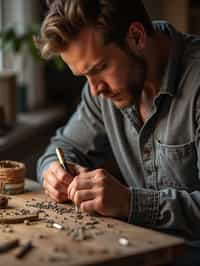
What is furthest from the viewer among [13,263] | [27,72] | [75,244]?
[27,72]

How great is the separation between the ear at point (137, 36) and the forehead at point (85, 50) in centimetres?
11

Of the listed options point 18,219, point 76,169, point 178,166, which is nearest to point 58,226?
point 18,219

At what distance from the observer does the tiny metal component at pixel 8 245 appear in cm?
153

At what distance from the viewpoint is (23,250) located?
59.4 inches

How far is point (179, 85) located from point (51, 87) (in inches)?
77.1

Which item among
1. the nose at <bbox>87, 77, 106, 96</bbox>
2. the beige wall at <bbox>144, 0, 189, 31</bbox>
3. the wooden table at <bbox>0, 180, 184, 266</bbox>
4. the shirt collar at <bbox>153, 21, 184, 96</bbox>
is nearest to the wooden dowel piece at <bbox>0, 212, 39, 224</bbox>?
the wooden table at <bbox>0, 180, 184, 266</bbox>

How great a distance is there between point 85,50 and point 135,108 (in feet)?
1.08

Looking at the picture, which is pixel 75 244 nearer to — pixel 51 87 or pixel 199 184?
pixel 199 184

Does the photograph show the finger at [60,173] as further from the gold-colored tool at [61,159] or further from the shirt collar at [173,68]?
the shirt collar at [173,68]

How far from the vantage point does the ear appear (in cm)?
203

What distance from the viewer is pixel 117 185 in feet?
5.92

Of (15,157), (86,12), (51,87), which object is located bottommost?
(15,157)

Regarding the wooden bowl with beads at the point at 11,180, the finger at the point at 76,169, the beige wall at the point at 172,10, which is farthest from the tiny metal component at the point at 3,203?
the beige wall at the point at 172,10

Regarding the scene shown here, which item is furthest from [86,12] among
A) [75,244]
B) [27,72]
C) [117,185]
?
[27,72]
